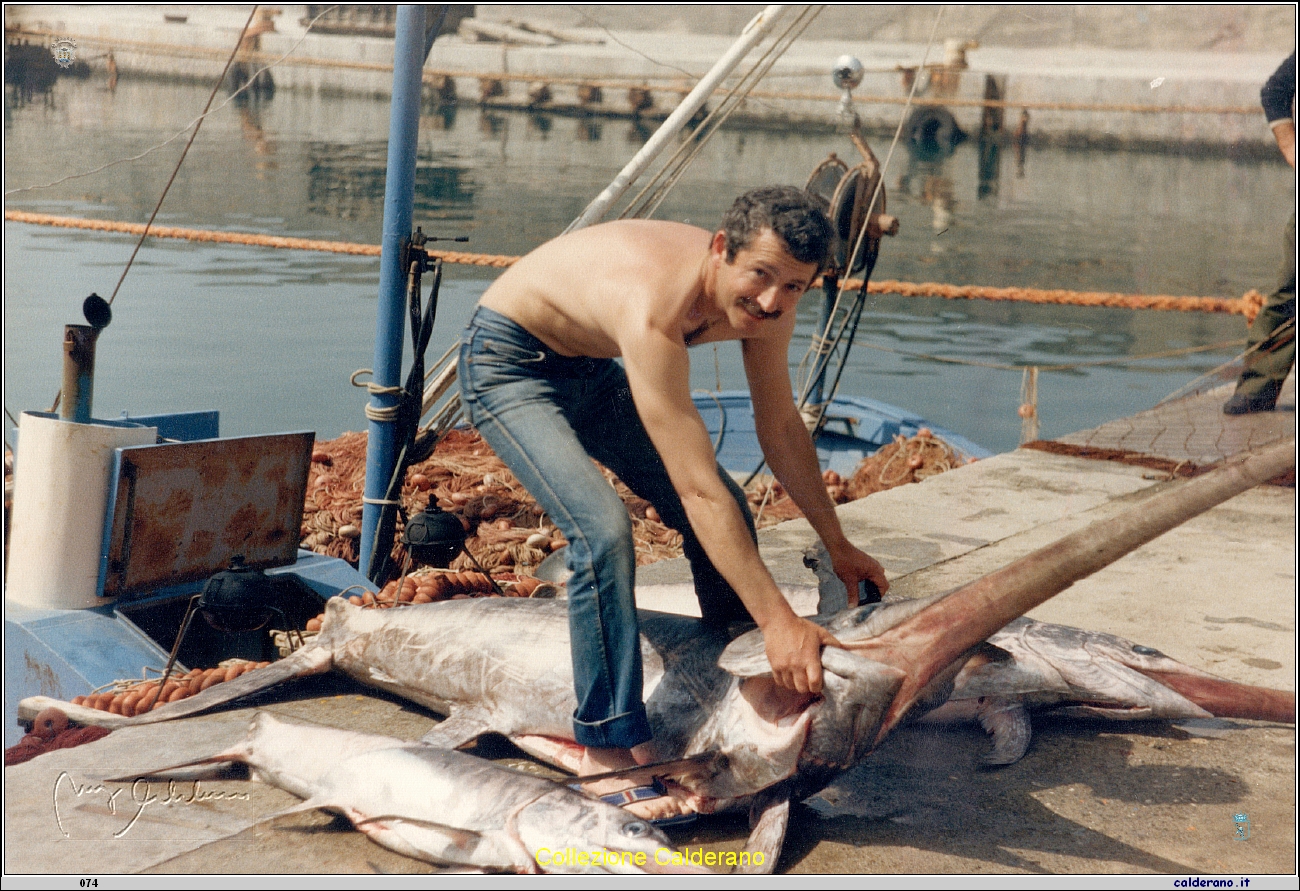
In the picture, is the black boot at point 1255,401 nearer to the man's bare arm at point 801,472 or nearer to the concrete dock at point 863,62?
the man's bare arm at point 801,472

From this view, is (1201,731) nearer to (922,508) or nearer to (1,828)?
(922,508)

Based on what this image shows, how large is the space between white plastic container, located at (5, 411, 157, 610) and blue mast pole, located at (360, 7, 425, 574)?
4.47 feet

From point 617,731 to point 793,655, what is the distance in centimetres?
58

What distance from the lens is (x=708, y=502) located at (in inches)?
125

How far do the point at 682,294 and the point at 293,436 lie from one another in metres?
2.74

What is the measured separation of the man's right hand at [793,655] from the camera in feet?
10.3

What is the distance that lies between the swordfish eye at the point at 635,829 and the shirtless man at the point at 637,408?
43cm

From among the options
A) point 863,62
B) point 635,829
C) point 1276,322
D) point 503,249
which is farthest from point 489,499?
point 863,62

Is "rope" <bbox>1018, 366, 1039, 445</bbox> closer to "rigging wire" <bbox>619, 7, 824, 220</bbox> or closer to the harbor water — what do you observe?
the harbor water

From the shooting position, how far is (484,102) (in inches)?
1635

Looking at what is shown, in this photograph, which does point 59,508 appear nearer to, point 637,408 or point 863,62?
point 637,408

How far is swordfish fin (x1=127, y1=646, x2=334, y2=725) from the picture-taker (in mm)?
4004

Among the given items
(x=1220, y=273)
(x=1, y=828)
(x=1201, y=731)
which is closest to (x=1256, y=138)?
(x=1220, y=273)

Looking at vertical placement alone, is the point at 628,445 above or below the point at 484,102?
below
